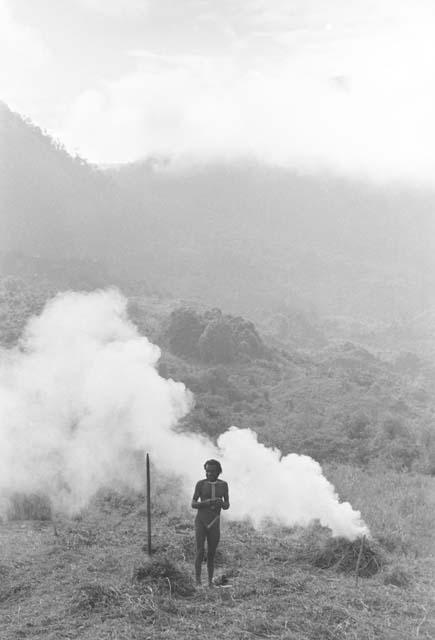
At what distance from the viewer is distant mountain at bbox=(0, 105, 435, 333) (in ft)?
235

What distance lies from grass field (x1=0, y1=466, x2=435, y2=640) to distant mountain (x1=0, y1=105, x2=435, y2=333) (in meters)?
43.7

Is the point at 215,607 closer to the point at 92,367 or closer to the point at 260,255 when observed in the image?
the point at 92,367

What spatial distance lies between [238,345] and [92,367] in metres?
25.1

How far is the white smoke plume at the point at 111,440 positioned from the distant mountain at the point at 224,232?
37228mm

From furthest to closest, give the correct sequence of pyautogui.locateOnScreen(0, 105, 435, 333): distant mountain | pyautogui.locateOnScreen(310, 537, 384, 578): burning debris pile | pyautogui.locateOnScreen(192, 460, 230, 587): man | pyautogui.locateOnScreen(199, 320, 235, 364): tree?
pyautogui.locateOnScreen(0, 105, 435, 333): distant mountain, pyautogui.locateOnScreen(199, 320, 235, 364): tree, pyautogui.locateOnScreen(310, 537, 384, 578): burning debris pile, pyautogui.locateOnScreen(192, 460, 230, 587): man

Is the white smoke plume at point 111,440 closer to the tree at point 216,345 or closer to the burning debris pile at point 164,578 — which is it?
the burning debris pile at point 164,578

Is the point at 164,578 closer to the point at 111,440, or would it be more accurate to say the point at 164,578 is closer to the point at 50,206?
the point at 111,440

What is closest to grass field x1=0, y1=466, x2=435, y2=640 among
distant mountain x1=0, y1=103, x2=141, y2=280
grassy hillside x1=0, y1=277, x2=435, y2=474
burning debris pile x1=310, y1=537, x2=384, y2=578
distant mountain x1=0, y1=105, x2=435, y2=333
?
burning debris pile x1=310, y1=537, x2=384, y2=578

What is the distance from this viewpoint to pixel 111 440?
16.1m

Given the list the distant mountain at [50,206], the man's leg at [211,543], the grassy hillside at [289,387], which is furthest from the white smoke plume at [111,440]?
the distant mountain at [50,206]

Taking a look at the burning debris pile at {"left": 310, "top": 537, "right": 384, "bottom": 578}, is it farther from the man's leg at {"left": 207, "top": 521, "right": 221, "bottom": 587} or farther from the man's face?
the man's face

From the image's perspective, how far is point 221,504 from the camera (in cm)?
915

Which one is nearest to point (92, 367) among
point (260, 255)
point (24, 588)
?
point (24, 588)

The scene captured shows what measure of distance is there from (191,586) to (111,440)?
7.61 meters
